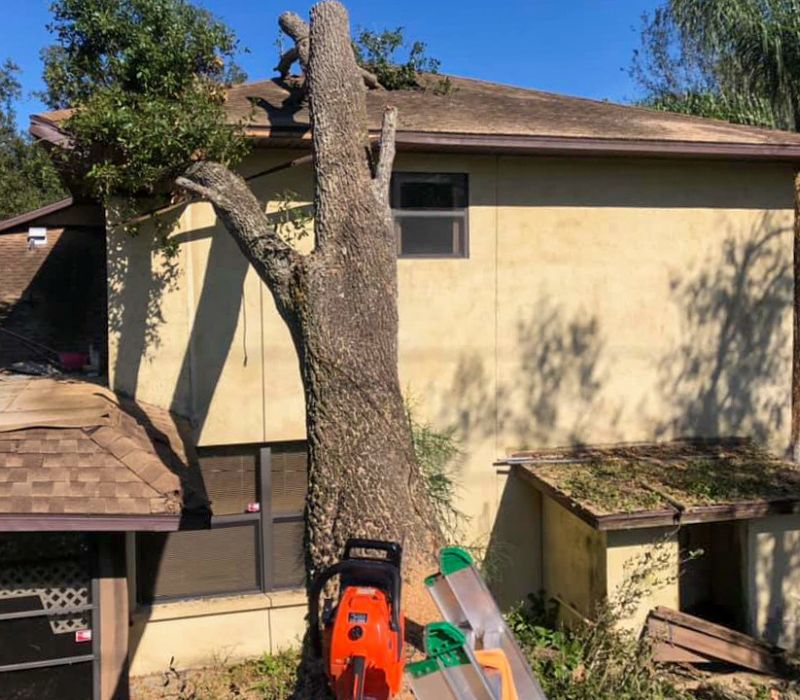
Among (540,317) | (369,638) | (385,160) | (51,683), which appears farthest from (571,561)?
(369,638)

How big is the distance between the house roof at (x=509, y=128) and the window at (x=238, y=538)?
137 inches

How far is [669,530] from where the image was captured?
738cm

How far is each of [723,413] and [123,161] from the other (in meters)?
7.52

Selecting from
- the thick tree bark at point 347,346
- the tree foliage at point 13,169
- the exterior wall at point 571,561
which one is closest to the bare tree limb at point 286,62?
the thick tree bark at point 347,346

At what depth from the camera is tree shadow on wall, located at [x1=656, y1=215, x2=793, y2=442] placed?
29.6 ft

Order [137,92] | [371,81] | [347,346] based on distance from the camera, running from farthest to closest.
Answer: [371,81] < [137,92] < [347,346]

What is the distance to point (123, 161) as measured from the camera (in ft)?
21.6

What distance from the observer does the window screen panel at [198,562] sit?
7773 mm

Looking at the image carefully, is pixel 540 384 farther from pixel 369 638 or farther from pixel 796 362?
pixel 369 638

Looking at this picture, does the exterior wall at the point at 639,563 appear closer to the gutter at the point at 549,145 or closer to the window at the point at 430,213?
the window at the point at 430,213

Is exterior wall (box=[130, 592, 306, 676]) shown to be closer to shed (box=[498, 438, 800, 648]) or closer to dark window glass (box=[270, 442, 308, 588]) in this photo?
dark window glass (box=[270, 442, 308, 588])

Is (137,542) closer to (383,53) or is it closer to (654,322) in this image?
(654,322)

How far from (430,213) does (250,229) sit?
3329 mm

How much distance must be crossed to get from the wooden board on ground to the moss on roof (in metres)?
1.17
